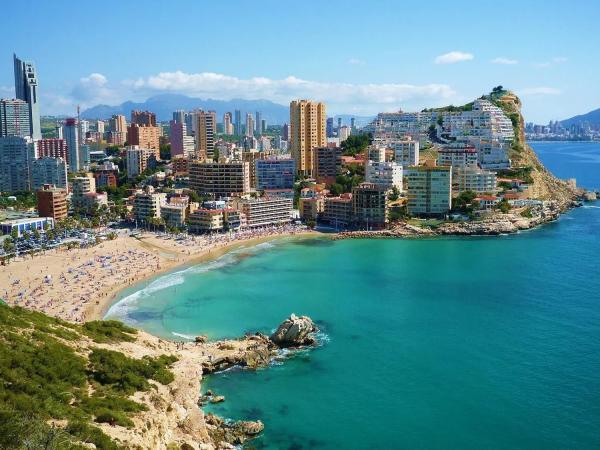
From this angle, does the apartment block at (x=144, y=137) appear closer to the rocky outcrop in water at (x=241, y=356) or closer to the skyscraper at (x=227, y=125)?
the skyscraper at (x=227, y=125)

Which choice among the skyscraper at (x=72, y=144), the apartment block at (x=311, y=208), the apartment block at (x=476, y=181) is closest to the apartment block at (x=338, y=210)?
the apartment block at (x=311, y=208)

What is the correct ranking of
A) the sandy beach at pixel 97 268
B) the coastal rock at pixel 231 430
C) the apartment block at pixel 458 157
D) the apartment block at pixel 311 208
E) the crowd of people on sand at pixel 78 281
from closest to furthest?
1. the coastal rock at pixel 231 430
2. the crowd of people on sand at pixel 78 281
3. the sandy beach at pixel 97 268
4. the apartment block at pixel 311 208
5. the apartment block at pixel 458 157

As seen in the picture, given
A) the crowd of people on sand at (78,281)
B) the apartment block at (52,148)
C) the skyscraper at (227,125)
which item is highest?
the skyscraper at (227,125)

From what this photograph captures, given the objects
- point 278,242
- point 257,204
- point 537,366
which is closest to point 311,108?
point 257,204

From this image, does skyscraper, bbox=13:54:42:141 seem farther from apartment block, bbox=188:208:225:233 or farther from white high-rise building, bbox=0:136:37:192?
apartment block, bbox=188:208:225:233

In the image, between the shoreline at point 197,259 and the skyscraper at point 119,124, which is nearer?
the shoreline at point 197,259

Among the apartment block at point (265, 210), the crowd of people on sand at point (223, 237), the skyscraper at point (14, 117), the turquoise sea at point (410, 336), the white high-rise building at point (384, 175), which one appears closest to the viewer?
the turquoise sea at point (410, 336)

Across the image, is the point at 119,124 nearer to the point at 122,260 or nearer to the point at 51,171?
the point at 51,171

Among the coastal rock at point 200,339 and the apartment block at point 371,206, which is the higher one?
the apartment block at point 371,206
